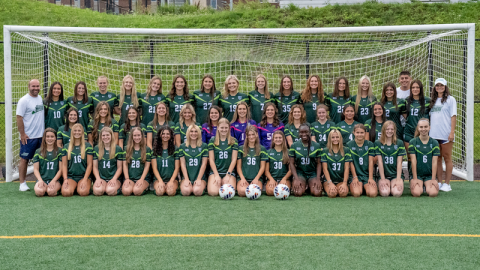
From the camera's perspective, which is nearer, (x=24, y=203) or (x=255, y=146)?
(x=24, y=203)

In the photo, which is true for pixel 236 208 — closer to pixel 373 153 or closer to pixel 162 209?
pixel 162 209

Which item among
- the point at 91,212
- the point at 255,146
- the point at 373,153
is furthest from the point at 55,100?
the point at 373,153

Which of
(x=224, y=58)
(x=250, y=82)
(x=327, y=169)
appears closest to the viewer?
(x=327, y=169)

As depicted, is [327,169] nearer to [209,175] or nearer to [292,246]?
[209,175]

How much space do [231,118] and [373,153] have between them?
2017 millimetres

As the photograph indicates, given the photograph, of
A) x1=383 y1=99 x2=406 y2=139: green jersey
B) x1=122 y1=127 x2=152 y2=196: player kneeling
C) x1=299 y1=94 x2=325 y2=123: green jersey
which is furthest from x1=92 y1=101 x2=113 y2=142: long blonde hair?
x1=383 y1=99 x2=406 y2=139: green jersey

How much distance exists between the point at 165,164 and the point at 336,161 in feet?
7.18

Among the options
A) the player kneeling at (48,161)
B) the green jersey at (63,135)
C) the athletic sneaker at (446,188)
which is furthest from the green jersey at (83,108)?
the athletic sneaker at (446,188)

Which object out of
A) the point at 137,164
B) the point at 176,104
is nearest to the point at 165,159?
the point at 137,164

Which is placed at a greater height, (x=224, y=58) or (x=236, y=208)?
(x=224, y=58)

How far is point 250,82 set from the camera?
33.4 ft

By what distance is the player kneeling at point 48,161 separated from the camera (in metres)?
6.62

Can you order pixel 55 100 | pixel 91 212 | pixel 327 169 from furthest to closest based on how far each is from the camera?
pixel 55 100 < pixel 327 169 < pixel 91 212

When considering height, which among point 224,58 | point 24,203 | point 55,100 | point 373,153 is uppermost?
point 224,58
